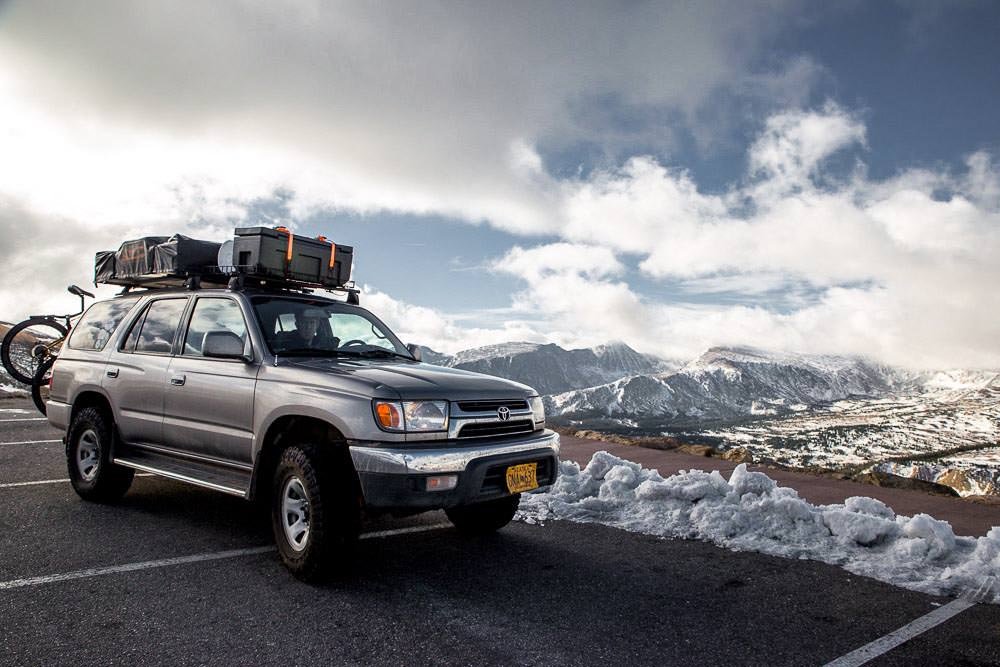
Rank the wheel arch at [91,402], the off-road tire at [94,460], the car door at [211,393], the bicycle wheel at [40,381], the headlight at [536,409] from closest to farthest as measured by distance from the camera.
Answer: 1. the car door at [211,393]
2. the headlight at [536,409]
3. the off-road tire at [94,460]
4. the wheel arch at [91,402]
5. the bicycle wheel at [40,381]

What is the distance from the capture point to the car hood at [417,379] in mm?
3863

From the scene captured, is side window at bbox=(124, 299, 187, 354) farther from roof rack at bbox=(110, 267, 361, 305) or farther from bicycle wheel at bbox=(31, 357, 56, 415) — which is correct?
bicycle wheel at bbox=(31, 357, 56, 415)

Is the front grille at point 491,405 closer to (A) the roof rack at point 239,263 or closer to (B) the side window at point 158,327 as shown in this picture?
(A) the roof rack at point 239,263

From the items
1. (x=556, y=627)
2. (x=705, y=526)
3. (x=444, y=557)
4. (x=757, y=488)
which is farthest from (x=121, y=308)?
(x=757, y=488)

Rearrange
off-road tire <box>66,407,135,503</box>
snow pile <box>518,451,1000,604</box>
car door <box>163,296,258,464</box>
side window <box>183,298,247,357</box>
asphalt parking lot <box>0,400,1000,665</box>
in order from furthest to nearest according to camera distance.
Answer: off-road tire <box>66,407,135,503</box> → side window <box>183,298,247,357</box> → car door <box>163,296,258,464</box> → snow pile <box>518,451,1000,604</box> → asphalt parking lot <box>0,400,1000,665</box>

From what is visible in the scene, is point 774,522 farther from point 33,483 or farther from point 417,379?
point 33,483

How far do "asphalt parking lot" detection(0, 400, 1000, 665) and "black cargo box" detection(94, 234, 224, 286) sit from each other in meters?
2.17

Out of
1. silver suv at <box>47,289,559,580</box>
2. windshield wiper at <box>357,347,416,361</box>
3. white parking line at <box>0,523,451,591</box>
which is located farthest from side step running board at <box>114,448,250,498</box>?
windshield wiper at <box>357,347,416,361</box>

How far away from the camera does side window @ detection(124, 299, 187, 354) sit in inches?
208

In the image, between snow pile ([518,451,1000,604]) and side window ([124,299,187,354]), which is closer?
snow pile ([518,451,1000,604])

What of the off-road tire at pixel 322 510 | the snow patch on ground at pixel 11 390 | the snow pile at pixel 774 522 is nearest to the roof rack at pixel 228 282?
the off-road tire at pixel 322 510

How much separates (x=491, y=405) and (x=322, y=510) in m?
1.27

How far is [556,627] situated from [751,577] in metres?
1.68

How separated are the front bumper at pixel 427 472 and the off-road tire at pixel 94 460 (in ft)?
10.3
